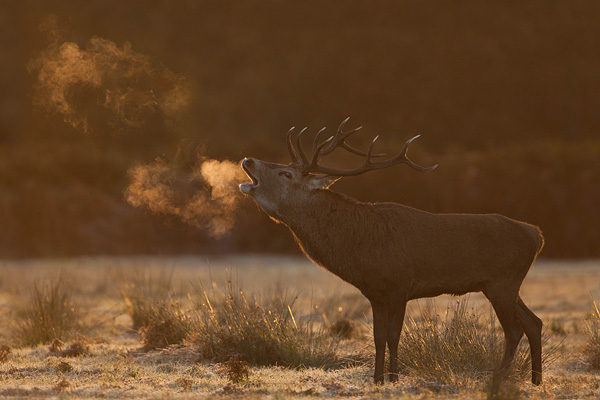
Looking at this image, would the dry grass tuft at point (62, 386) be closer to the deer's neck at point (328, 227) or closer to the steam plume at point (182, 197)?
the deer's neck at point (328, 227)

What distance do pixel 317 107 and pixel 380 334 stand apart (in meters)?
49.8

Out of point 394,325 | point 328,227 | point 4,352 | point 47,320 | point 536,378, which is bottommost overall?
point 536,378

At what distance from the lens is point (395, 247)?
8.77 metres

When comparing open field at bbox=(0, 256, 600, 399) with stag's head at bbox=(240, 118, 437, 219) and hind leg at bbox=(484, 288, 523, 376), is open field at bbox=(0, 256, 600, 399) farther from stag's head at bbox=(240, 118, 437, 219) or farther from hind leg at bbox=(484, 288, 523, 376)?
stag's head at bbox=(240, 118, 437, 219)

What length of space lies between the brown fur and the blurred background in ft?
63.4

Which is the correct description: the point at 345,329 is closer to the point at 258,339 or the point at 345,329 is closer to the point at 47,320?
the point at 258,339

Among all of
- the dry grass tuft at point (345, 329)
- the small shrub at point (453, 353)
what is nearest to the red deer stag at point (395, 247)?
the small shrub at point (453, 353)

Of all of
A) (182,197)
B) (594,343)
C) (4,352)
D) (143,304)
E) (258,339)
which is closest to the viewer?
(258,339)

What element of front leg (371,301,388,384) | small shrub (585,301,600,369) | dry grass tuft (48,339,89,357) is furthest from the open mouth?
small shrub (585,301,600,369)

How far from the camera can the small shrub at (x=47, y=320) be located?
12219 mm

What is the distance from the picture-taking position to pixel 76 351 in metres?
11.2

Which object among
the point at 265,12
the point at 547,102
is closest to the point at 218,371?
the point at 547,102

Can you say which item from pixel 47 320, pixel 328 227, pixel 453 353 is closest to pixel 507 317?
pixel 453 353

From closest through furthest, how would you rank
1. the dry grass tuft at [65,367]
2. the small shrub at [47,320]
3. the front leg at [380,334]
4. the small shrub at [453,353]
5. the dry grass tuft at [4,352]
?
1. the front leg at [380,334]
2. the small shrub at [453,353]
3. the dry grass tuft at [65,367]
4. the dry grass tuft at [4,352]
5. the small shrub at [47,320]
